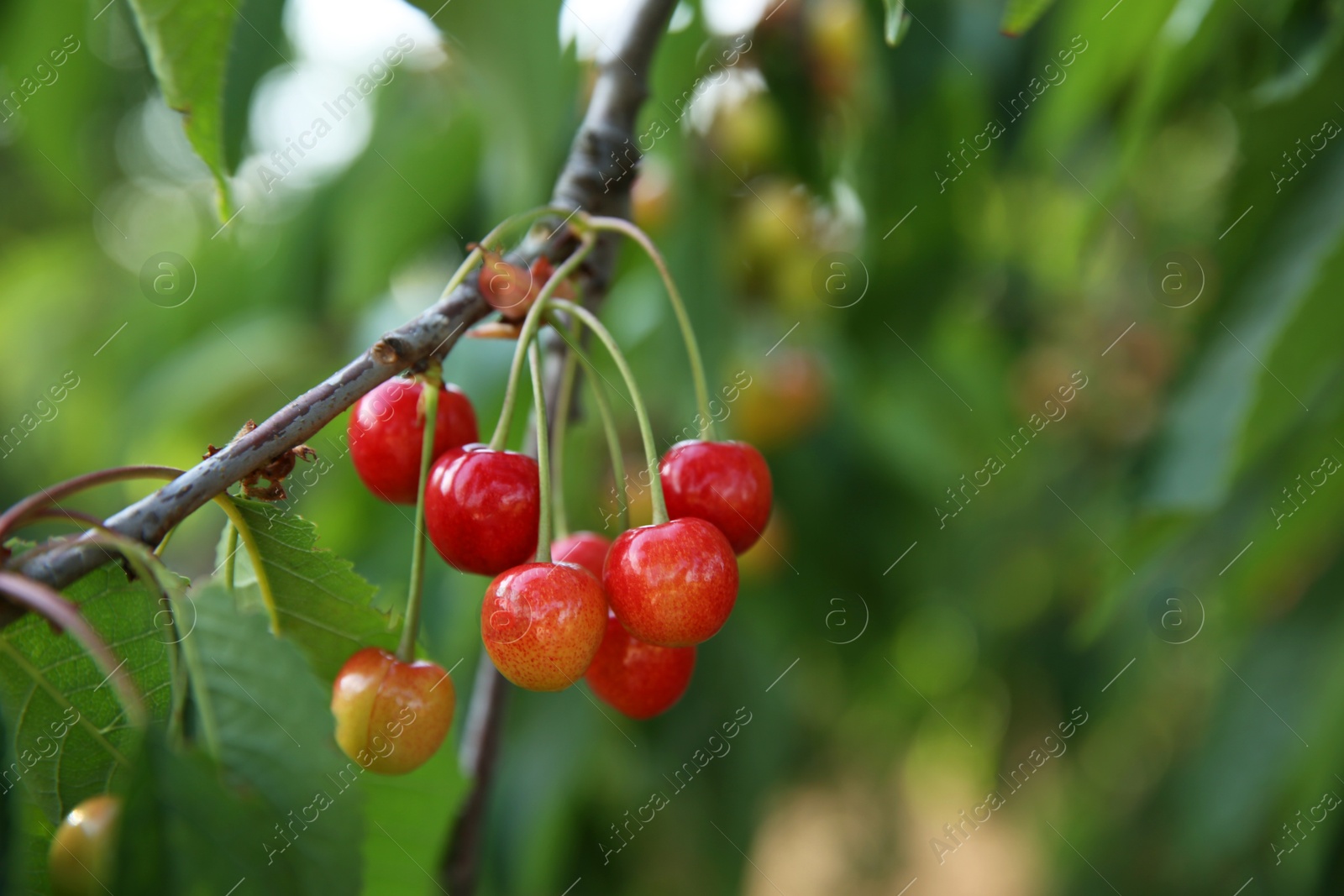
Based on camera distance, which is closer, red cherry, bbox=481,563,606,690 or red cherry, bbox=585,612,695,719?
red cherry, bbox=481,563,606,690

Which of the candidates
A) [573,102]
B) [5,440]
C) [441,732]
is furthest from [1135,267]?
[5,440]

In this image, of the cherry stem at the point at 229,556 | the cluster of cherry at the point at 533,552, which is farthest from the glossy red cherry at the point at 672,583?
the cherry stem at the point at 229,556

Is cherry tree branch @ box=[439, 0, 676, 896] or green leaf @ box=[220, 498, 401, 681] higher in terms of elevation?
cherry tree branch @ box=[439, 0, 676, 896]

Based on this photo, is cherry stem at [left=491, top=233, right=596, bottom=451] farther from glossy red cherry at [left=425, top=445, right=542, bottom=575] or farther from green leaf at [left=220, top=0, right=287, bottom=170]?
green leaf at [left=220, top=0, right=287, bottom=170]

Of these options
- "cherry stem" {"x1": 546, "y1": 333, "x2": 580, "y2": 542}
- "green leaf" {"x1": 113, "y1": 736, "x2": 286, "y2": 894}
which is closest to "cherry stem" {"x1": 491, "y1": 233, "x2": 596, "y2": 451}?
"cherry stem" {"x1": 546, "y1": 333, "x2": 580, "y2": 542}

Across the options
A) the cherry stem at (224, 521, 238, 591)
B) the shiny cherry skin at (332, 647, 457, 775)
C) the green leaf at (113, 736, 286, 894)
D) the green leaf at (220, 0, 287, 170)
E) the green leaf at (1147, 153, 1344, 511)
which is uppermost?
the green leaf at (220, 0, 287, 170)

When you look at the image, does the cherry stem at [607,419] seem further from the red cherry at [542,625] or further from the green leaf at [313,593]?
the green leaf at [313,593]

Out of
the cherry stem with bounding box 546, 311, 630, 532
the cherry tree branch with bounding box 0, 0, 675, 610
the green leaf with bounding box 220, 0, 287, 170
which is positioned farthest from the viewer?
the green leaf with bounding box 220, 0, 287, 170
